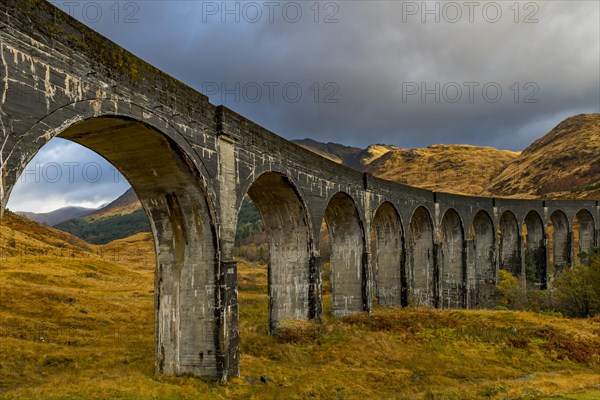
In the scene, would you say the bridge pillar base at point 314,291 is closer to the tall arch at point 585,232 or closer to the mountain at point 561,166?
the tall arch at point 585,232

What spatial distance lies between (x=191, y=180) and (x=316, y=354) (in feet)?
28.5

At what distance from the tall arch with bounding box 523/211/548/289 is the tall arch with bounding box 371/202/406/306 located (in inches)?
815

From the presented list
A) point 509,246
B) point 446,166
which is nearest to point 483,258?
point 509,246

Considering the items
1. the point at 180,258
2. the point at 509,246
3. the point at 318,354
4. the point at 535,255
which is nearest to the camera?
the point at 180,258

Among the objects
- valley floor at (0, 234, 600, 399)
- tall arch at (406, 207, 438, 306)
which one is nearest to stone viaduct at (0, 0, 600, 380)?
valley floor at (0, 234, 600, 399)

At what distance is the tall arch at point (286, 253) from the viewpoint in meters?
18.1

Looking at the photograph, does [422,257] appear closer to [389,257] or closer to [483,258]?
[389,257]

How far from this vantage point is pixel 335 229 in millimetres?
23172

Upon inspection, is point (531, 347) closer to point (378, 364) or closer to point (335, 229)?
point (378, 364)

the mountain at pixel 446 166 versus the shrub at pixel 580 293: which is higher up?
the mountain at pixel 446 166

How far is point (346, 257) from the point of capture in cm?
2300

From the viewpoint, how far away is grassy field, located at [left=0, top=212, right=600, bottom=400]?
36.9 feet

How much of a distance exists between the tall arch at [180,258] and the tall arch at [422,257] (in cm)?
1914

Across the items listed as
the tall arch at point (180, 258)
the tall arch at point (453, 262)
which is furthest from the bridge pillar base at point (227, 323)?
the tall arch at point (453, 262)
